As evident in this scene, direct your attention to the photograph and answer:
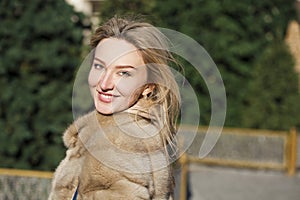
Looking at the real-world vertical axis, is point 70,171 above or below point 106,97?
below

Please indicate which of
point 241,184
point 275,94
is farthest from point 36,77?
point 275,94

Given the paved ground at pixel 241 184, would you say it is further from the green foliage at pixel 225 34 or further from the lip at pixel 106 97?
the lip at pixel 106 97

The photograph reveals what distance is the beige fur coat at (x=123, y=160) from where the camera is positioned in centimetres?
286

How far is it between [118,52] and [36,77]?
533 centimetres

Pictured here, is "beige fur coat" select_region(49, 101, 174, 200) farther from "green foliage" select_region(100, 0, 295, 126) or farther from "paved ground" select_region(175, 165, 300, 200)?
"green foliage" select_region(100, 0, 295, 126)

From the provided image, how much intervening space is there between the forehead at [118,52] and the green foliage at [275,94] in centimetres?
1242

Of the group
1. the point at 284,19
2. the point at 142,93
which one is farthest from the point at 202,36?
the point at 142,93

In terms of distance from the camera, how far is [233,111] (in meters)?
15.6

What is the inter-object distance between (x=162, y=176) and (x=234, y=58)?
43.2ft

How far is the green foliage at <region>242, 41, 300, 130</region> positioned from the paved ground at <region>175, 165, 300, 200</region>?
209cm

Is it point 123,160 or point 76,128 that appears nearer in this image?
point 123,160

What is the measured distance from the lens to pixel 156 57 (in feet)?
9.66

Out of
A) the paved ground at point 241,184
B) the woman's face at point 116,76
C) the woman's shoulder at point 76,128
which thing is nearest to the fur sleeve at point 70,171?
the woman's shoulder at point 76,128

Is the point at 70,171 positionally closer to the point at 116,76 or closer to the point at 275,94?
the point at 116,76
